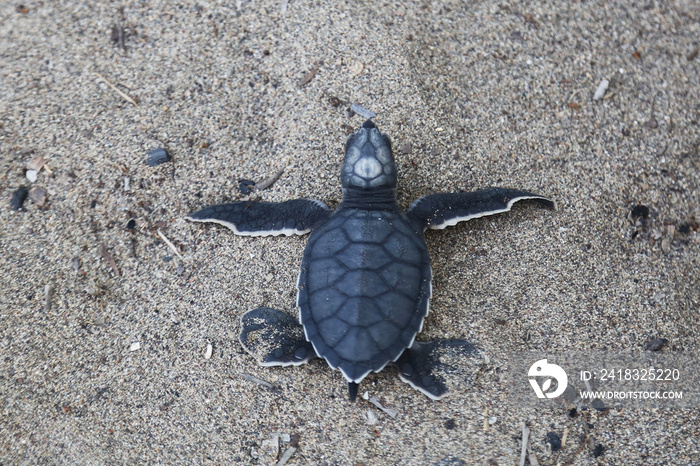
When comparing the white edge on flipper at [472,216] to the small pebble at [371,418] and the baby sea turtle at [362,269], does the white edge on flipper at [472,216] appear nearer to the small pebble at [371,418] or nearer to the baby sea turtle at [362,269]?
the baby sea turtle at [362,269]

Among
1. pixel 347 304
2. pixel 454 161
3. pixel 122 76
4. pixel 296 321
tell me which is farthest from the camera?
pixel 122 76

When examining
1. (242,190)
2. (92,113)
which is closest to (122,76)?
(92,113)

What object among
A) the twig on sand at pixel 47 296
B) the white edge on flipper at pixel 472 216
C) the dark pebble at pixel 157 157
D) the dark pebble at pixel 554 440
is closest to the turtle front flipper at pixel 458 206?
the white edge on flipper at pixel 472 216

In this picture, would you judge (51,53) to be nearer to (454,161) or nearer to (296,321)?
(296,321)

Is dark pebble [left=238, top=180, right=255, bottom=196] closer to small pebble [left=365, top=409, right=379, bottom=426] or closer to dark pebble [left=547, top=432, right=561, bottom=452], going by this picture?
small pebble [left=365, top=409, right=379, bottom=426]

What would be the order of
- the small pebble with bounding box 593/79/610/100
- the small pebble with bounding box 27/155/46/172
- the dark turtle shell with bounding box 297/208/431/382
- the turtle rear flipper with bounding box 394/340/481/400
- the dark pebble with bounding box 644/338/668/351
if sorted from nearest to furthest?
the dark turtle shell with bounding box 297/208/431/382
the turtle rear flipper with bounding box 394/340/481/400
the dark pebble with bounding box 644/338/668/351
the small pebble with bounding box 27/155/46/172
the small pebble with bounding box 593/79/610/100

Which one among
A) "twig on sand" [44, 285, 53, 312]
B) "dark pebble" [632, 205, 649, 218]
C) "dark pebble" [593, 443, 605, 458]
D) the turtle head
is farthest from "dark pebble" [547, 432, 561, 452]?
"twig on sand" [44, 285, 53, 312]
